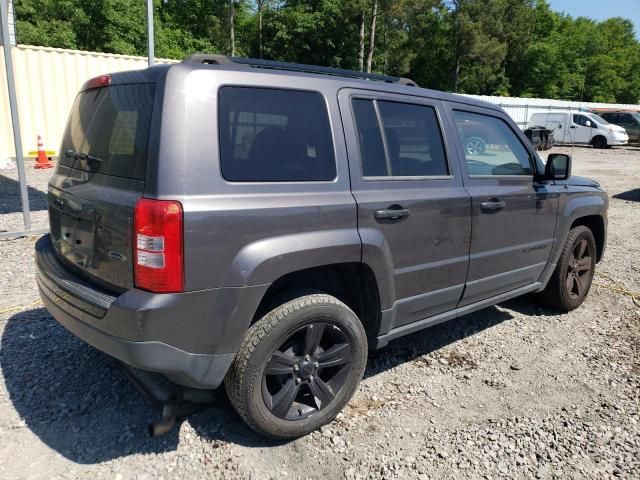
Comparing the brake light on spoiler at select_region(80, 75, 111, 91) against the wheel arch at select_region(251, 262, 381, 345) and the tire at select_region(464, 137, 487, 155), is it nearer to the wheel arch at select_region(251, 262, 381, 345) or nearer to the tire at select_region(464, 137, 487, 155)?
the wheel arch at select_region(251, 262, 381, 345)

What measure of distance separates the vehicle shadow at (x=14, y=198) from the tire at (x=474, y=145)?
7.11 metres

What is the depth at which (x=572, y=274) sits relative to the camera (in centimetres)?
475

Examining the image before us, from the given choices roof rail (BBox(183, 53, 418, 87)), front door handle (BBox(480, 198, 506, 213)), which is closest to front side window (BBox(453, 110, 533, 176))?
front door handle (BBox(480, 198, 506, 213))

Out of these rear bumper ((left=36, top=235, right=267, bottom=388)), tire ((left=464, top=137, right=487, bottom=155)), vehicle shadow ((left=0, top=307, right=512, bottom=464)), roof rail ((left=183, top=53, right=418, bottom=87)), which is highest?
roof rail ((left=183, top=53, right=418, bottom=87))

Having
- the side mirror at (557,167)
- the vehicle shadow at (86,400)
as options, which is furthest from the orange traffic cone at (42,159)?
the side mirror at (557,167)

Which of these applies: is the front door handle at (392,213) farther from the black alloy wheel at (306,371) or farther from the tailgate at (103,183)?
the tailgate at (103,183)

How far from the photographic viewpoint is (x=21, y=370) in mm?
3369

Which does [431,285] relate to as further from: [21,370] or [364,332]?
[21,370]

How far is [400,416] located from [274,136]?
6.00 ft

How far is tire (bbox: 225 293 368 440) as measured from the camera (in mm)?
2541

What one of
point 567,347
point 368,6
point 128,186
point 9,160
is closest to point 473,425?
point 567,347

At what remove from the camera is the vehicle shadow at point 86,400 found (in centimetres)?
274

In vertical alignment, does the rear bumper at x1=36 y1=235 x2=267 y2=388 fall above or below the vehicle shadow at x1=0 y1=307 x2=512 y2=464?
above

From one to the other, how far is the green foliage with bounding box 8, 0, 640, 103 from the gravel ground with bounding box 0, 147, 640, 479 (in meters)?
28.7
